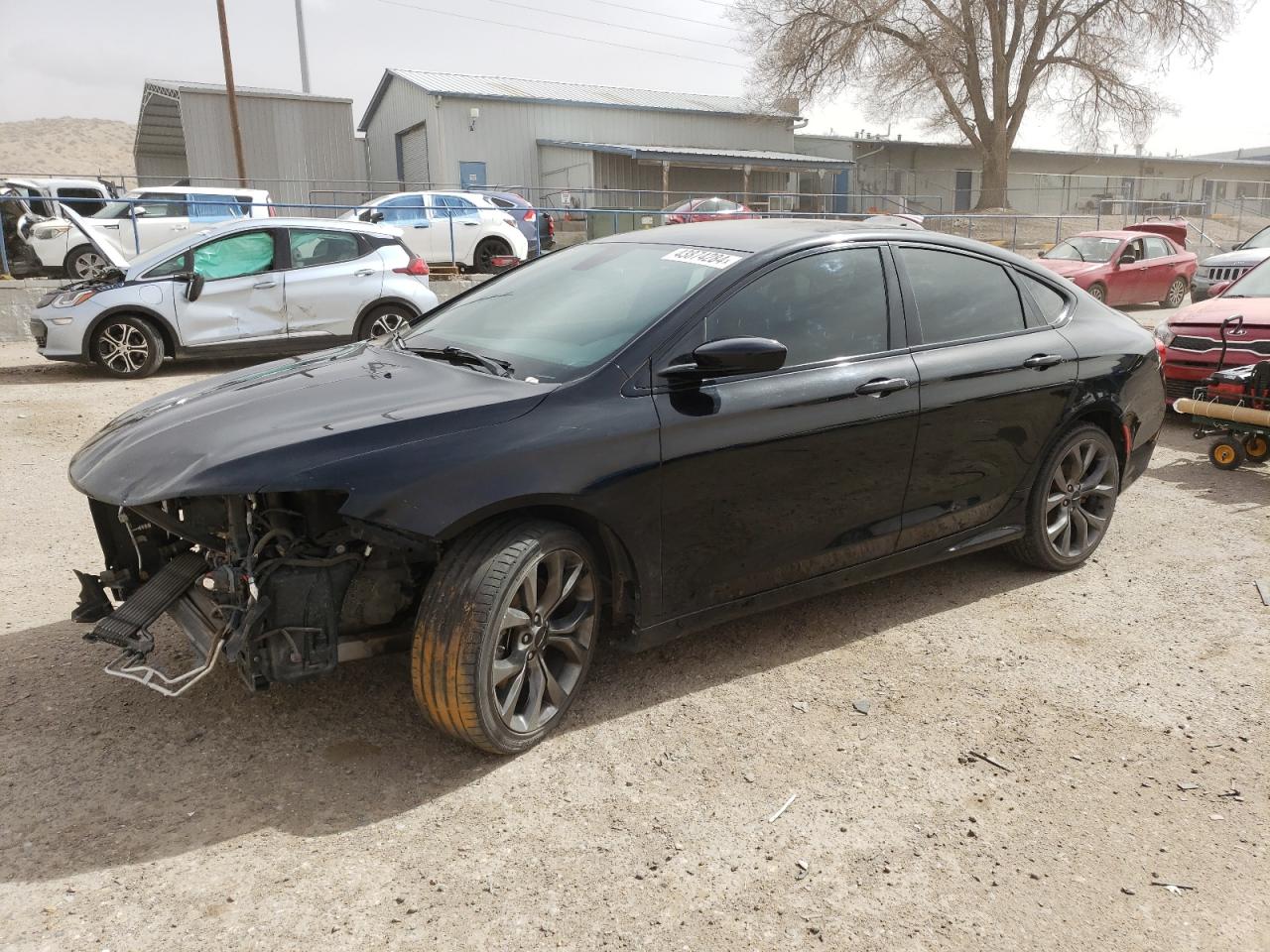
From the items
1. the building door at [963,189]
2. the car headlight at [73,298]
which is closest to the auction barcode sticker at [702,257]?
the car headlight at [73,298]

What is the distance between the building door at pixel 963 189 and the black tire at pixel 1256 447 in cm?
4484

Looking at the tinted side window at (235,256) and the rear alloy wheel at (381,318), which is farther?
the rear alloy wheel at (381,318)

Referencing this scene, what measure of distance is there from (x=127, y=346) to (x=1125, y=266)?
1569 cm

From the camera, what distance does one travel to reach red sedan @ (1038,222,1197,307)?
55.8ft

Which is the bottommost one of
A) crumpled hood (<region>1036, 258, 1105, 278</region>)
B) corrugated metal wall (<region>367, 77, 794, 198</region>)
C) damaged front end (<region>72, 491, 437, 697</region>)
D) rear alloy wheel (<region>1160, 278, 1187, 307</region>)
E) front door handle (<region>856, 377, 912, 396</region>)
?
rear alloy wheel (<region>1160, 278, 1187, 307</region>)

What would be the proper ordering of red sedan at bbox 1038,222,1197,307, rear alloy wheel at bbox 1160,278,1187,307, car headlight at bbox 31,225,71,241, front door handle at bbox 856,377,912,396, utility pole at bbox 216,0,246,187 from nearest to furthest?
front door handle at bbox 856,377,912,396 → car headlight at bbox 31,225,71,241 → red sedan at bbox 1038,222,1197,307 → rear alloy wheel at bbox 1160,278,1187,307 → utility pole at bbox 216,0,246,187

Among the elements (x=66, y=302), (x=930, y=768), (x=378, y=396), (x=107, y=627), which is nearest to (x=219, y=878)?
(x=107, y=627)

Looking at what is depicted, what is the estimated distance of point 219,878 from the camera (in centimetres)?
251

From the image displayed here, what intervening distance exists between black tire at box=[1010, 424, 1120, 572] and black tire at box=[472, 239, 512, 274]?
14.6 m

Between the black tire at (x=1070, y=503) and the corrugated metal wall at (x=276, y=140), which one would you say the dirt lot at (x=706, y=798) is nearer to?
the black tire at (x=1070, y=503)

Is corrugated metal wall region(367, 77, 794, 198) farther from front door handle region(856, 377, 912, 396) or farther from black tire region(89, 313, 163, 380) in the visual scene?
front door handle region(856, 377, 912, 396)

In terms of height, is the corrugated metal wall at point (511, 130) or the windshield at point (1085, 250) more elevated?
the corrugated metal wall at point (511, 130)

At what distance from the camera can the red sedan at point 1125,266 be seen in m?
17.0

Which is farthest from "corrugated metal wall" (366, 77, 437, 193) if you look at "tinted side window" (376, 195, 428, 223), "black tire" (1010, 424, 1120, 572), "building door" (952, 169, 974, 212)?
"black tire" (1010, 424, 1120, 572)
